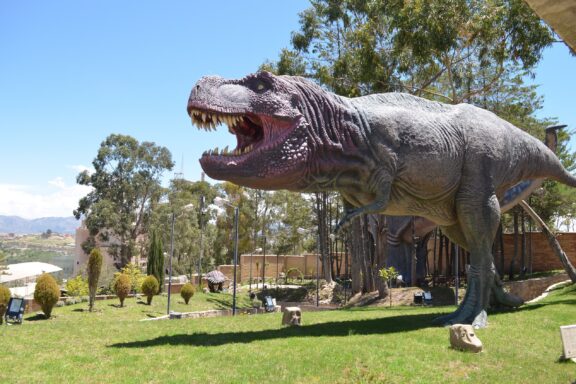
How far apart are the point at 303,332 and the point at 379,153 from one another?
332cm

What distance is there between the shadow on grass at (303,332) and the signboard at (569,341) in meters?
2.44

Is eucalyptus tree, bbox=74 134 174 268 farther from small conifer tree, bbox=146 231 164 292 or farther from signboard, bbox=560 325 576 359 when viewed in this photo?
signboard, bbox=560 325 576 359

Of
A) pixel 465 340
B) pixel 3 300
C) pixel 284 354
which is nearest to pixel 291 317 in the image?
pixel 284 354

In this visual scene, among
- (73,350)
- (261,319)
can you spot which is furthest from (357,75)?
(73,350)

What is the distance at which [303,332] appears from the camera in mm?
9008

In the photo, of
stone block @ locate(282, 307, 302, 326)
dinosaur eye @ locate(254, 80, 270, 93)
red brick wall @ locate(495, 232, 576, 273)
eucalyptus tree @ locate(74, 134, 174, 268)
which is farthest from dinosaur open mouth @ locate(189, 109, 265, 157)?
eucalyptus tree @ locate(74, 134, 174, 268)

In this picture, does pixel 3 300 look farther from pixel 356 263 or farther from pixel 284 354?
pixel 356 263

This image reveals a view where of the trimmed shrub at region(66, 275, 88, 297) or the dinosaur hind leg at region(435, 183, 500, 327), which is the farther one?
the trimmed shrub at region(66, 275, 88, 297)

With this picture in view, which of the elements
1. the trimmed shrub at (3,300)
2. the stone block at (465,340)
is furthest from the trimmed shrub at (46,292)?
the stone block at (465,340)

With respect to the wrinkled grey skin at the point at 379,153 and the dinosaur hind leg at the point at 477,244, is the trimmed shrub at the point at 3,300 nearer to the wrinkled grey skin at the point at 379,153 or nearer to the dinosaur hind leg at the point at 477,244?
the wrinkled grey skin at the point at 379,153

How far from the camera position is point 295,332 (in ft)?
29.5

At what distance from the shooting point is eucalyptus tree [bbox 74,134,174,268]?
40188 millimetres

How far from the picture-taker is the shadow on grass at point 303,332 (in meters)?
8.02

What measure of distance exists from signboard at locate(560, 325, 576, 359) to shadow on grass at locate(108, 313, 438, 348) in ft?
8.00
